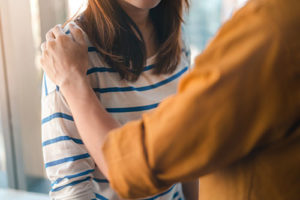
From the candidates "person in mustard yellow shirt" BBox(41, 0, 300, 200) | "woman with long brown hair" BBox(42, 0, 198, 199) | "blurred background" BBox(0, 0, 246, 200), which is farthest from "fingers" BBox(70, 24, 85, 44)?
"blurred background" BBox(0, 0, 246, 200)

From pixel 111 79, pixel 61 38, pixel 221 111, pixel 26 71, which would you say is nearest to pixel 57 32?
pixel 61 38

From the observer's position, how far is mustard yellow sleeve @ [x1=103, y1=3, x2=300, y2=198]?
352 mm

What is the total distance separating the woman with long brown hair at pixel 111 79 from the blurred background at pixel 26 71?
0.52m

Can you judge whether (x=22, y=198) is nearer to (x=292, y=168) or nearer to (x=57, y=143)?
(x=57, y=143)

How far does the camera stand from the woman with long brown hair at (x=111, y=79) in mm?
658

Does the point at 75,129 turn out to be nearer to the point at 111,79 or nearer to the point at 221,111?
the point at 111,79

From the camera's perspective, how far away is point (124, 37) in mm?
768

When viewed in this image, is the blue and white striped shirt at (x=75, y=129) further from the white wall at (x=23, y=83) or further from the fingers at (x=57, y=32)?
the white wall at (x=23, y=83)

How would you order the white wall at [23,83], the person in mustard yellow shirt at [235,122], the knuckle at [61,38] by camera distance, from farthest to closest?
the white wall at [23,83]
the knuckle at [61,38]
the person in mustard yellow shirt at [235,122]

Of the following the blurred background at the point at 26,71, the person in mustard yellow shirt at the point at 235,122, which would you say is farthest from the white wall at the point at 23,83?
the person in mustard yellow shirt at the point at 235,122

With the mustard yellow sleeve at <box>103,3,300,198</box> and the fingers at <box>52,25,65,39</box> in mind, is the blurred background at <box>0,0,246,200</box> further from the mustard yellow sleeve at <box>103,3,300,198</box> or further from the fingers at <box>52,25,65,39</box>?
the mustard yellow sleeve at <box>103,3,300,198</box>

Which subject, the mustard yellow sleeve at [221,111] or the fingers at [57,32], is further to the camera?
the fingers at [57,32]

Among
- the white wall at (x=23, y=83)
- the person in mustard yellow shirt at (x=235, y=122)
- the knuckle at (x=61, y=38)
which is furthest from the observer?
the white wall at (x=23, y=83)

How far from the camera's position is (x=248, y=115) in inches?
14.4
